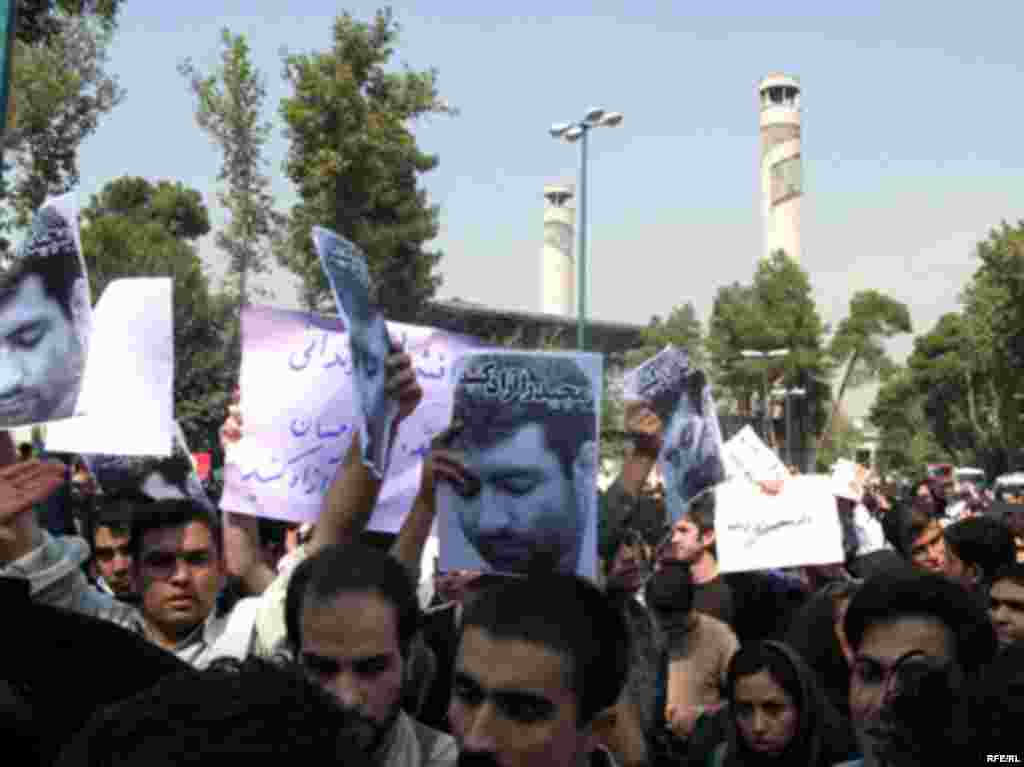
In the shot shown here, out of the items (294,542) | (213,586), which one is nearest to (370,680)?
(213,586)

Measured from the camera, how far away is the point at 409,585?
283cm

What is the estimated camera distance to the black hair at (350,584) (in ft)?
8.85

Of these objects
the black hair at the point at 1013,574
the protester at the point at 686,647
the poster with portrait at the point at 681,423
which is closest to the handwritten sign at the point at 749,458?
the poster with portrait at the point at 681,423

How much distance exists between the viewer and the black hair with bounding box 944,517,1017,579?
5.55 metres

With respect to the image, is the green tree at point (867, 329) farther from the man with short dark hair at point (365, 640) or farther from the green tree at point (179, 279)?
the man with short dark hair at point (365, 640)

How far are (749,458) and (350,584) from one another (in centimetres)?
542

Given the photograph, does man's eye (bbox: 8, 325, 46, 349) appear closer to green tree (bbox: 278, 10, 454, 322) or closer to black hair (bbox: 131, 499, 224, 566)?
black hair (bbox: 131, 499, 224, 566)

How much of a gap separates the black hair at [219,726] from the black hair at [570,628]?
1244mm

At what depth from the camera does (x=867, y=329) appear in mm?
62281

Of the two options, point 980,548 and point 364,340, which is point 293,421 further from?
point 980,548

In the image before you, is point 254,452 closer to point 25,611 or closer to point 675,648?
point 675,648

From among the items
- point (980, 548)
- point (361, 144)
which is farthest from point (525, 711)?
point (361, 144)

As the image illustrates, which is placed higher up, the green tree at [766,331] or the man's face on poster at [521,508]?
the green tree at [766,331]

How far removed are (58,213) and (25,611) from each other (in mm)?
2552
